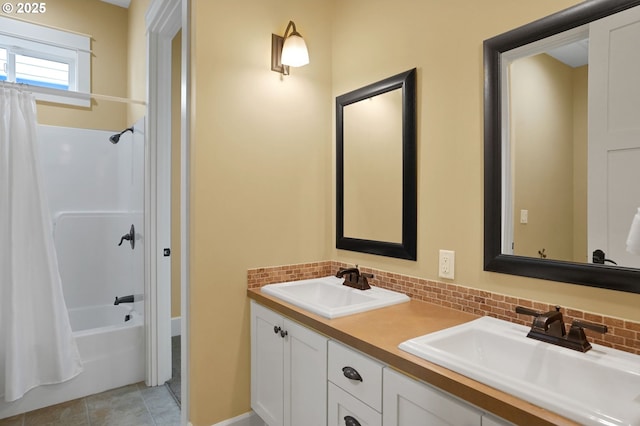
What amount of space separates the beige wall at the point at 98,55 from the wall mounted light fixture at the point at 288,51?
242cm

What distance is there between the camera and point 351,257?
6.74 ft

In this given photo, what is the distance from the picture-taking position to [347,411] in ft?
4.05

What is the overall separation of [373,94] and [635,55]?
107 cm

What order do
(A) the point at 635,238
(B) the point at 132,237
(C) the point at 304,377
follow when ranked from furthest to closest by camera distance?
(B) the point at 132,237, (C) the point at 304,377, (A) the point at 635,238

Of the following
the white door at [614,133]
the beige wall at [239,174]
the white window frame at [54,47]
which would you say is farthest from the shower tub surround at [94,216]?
the white door at [614,133]

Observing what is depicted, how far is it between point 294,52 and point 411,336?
147cm

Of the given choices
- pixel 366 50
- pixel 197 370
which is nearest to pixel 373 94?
pixel 366 50

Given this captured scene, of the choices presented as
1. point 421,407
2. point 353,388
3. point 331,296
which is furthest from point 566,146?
point 331,296

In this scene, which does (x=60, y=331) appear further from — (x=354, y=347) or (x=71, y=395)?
(x=354, y=347)

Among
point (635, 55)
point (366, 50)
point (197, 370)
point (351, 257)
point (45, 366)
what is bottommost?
point (45, 366)

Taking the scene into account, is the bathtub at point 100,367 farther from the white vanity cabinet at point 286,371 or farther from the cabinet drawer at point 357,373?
the cabinet drawer at point 357,373

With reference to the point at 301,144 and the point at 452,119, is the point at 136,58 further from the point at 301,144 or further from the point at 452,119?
the point at 452,119

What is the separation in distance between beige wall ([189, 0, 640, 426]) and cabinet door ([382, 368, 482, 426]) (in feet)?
1.87

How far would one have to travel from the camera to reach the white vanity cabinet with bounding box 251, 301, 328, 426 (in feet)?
4.51
